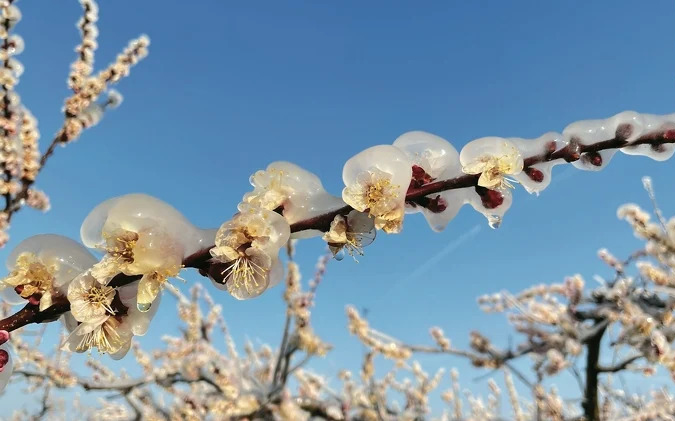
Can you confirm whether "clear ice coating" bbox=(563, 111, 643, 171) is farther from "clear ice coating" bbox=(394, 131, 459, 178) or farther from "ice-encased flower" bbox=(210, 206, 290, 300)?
"ice-encased flower" bbox=(210, 206, 290, 300)

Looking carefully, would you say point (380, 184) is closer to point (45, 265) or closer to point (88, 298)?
point (88, 298)

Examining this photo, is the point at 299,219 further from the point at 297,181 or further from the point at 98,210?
the point at 98,210

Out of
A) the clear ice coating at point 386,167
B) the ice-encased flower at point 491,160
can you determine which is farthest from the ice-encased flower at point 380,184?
the ice-encased flower at point 491,160

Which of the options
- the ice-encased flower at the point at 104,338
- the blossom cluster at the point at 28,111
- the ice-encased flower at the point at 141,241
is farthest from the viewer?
the blossom cluster at the point at 28,111

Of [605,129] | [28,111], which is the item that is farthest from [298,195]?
[28,111]

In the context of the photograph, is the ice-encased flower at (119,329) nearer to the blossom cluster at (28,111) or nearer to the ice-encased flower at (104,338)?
the ice-encased flower at (104,338)

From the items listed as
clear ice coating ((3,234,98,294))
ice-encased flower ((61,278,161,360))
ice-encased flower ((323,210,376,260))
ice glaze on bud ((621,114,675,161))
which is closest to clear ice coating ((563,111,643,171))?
ice glaze on bud ((621,114,675,161))
